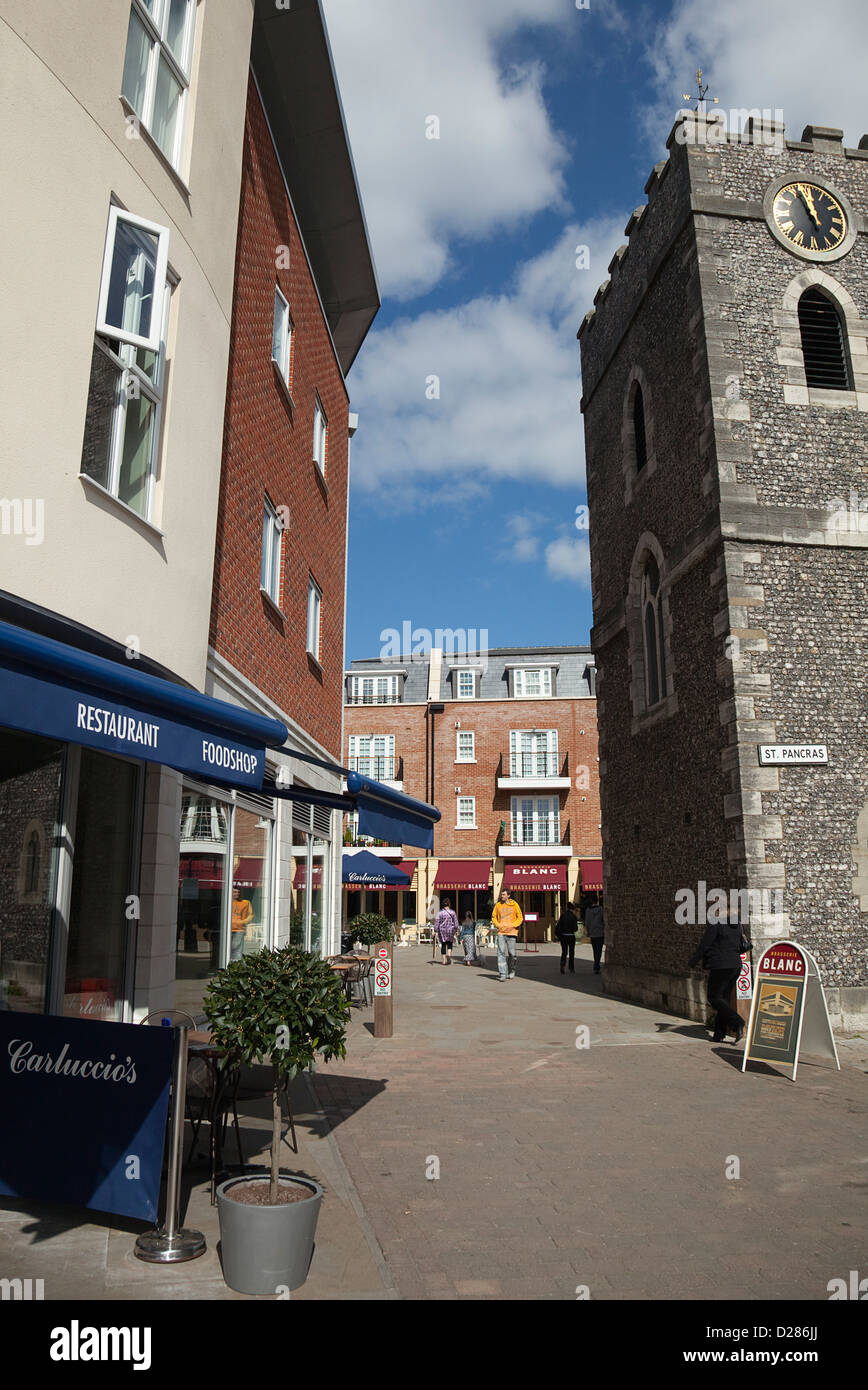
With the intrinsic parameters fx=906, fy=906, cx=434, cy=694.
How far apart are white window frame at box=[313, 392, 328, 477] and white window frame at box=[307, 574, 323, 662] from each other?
203cm

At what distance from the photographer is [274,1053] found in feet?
15.7

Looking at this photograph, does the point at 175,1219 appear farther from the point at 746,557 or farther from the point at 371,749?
the point at 371,749

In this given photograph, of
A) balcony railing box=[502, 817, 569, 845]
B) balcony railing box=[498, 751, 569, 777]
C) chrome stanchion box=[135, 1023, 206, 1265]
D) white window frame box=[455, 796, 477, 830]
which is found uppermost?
balcony railing box=[498, 751, 569, 777]

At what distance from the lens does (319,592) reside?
626 inches

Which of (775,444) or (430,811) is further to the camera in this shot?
(775,444)

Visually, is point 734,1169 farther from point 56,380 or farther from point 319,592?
point 319,592

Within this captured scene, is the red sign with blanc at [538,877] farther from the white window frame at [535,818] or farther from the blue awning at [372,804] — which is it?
the blue awning at [372,804]

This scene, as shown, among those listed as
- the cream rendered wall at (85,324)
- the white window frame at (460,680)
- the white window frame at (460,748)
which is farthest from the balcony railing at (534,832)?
the cream rendered wall at (85,324)

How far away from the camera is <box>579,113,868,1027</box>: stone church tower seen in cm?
1234

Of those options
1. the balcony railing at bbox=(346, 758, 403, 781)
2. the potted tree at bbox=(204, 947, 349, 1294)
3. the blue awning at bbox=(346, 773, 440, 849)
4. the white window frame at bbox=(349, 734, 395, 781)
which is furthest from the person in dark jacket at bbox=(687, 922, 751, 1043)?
the white window frame at bbox=(349, 734, 395, 781)

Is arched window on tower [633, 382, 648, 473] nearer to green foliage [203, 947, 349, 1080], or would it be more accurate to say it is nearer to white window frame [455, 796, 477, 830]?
green foliage [203, 947, 349, 1080]

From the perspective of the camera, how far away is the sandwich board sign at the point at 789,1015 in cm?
952

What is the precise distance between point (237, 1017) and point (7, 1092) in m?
1.44

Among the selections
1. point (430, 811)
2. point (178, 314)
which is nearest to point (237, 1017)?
point (430, 811)
